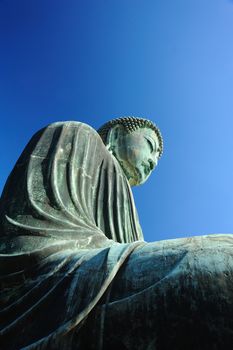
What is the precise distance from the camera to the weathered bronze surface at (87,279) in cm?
197

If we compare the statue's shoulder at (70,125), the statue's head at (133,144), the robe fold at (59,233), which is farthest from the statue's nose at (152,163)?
the statue's shoulder at (70,125)

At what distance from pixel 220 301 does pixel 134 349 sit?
46 centimetres

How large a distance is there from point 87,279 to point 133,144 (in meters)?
3.56

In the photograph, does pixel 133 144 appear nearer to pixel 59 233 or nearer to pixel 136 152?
pixel 136 152

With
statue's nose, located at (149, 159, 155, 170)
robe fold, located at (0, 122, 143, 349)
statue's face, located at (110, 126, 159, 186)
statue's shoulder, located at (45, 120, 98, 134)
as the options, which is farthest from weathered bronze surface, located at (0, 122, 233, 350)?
statue's nose, located at (149, 159, 155, 170)

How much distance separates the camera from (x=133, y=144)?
227 inches

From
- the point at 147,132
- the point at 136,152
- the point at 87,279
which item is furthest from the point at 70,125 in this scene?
the point at 87,279

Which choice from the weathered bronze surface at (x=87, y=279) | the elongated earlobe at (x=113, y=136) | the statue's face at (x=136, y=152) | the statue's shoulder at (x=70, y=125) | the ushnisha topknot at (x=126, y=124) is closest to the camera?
the weathered bronze surface at (x=87, y=279)

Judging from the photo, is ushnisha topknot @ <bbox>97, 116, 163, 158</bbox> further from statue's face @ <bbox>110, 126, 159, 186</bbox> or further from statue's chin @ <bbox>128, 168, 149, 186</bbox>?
statue's chin @ <bbox>128, 168, 149, 186</bbox>

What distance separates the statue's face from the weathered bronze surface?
5.93 feet

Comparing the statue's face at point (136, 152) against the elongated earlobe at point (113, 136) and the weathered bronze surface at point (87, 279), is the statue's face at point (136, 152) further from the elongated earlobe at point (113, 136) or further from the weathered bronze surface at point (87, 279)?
the weathered bronze surface at point (87, 279)

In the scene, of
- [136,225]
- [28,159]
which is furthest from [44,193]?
[136,225]

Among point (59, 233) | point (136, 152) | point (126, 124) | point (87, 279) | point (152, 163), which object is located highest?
point (126, 124)

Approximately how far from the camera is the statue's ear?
5801 mm
